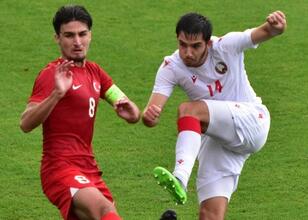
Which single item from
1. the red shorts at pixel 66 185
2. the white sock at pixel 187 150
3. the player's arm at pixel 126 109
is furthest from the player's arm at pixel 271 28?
the red shorts at pixel 66 185

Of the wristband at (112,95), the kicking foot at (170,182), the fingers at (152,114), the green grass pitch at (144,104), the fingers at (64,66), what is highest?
the fingers at (64,66)

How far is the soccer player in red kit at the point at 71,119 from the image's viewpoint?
28.5ft

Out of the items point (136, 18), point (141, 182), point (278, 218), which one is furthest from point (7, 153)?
point (136, 18)

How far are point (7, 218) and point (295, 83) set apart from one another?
6772 millimetres

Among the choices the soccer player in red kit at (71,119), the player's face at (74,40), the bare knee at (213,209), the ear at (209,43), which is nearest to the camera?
the soccer player in red kit at (71,119)

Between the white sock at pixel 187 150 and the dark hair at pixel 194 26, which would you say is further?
the dark hair at pixel 194 26

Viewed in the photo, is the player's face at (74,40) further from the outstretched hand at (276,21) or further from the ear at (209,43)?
the outstretched hand at (276,21)

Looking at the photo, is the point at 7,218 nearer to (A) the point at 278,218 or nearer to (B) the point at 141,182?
(B) the point at 141,182

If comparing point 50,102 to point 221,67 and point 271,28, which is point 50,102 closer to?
point 221,67

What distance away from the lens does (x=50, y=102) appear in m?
8.60

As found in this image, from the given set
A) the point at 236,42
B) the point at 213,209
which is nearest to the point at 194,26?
the point at 236,42

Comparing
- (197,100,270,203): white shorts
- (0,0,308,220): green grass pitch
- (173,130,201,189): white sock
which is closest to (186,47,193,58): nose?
(197,100,270,203): white shorts

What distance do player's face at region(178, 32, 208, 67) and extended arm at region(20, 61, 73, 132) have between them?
1354mm

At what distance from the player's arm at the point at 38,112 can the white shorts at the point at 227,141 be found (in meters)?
1.73
